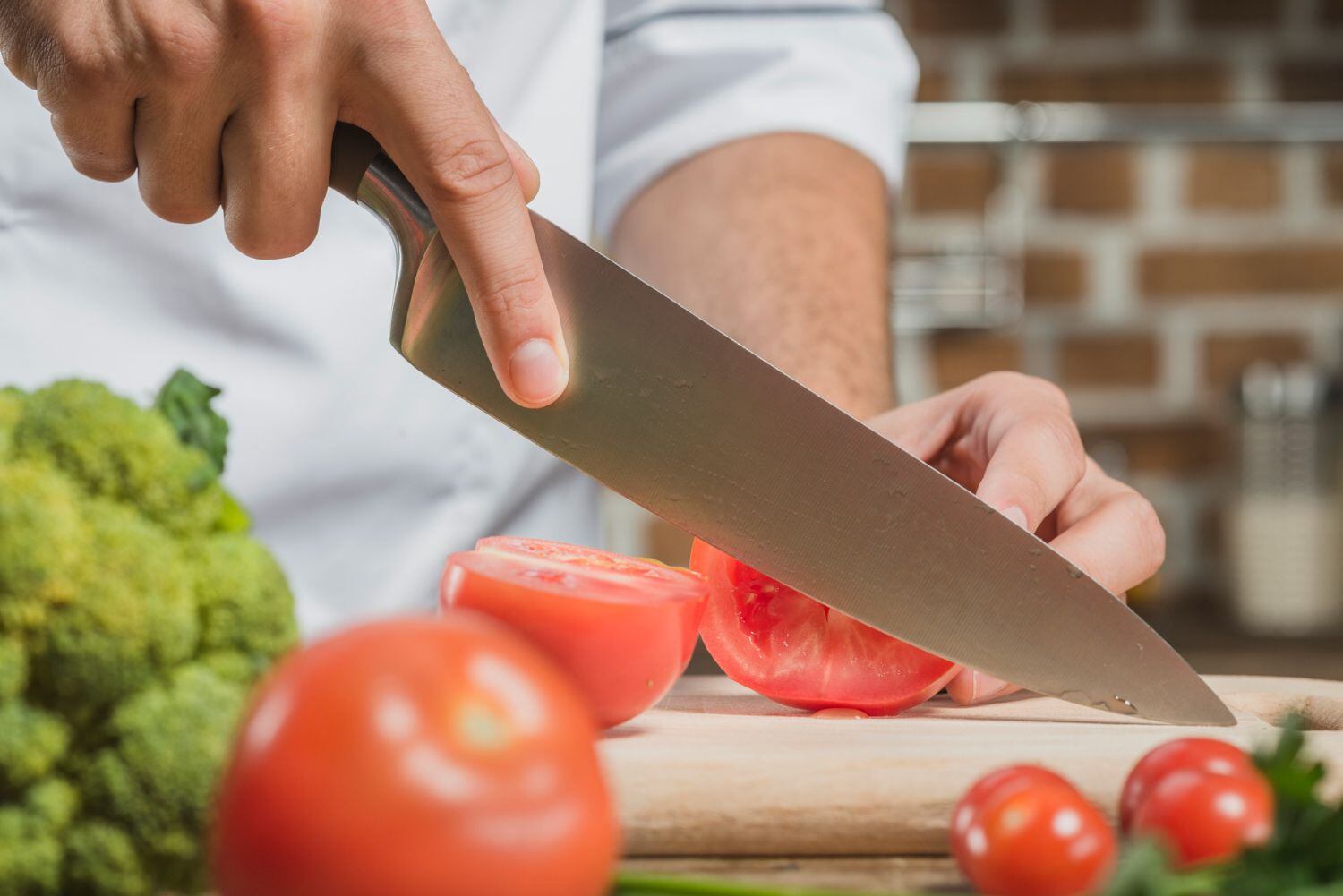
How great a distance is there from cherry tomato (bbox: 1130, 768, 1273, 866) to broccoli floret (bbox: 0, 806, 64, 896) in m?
0.38

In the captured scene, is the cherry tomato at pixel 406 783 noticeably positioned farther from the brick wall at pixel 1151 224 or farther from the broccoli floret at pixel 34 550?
the brick wall at pixel 1151 224

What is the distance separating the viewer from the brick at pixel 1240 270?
2.29 m

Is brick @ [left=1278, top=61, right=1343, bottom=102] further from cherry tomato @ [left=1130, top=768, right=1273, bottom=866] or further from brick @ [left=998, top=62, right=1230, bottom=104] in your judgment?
cherry tomato @ [left=1130, top=768, right=1273, bottom=866]

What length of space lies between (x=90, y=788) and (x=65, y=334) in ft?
2.23

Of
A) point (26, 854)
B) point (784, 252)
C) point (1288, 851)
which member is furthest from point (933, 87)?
point (26, 854)

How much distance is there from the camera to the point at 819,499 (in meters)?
0.79

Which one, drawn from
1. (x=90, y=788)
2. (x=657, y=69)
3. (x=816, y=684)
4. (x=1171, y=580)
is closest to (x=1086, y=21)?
(x=1171, y=580)

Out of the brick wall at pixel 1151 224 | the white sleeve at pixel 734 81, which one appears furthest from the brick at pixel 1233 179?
the white sleeve at pixel 734 81

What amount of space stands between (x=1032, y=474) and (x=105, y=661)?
579 mm

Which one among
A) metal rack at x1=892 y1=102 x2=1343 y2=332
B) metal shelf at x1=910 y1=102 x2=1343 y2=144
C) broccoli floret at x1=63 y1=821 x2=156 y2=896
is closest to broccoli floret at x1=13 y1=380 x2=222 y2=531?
broccoli floret at x1=63 y1=821 x2=156 y2=896

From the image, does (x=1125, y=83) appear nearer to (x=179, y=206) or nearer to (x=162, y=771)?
(x=179, y=206)

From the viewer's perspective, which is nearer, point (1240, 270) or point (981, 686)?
point (981, 686)

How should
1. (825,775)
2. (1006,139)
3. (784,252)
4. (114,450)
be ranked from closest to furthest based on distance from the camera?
(114,450) → (825,775) → (784,252) → (1006,139)

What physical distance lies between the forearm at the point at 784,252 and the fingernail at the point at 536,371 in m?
0.43
